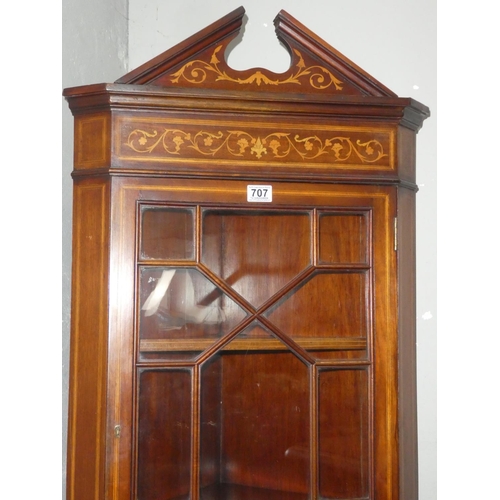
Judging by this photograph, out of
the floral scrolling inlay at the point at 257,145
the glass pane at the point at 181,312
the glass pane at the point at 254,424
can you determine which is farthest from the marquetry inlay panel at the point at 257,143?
the glass pane at the point at 254,424

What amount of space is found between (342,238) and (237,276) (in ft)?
0.66

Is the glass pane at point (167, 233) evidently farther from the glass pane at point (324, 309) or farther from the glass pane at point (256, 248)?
the glass pane at point (324, 309)

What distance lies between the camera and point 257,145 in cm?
121

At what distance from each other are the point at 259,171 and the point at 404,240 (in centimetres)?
30

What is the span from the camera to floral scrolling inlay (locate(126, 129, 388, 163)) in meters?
1.19

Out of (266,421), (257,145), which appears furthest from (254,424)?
(257,145)

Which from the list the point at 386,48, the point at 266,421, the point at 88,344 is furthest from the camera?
the point at 386,48

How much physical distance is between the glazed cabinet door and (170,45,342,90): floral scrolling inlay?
20 cm

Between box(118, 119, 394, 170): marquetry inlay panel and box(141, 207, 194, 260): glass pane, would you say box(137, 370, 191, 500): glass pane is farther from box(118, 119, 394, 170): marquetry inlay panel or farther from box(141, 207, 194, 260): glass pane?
box(118, 119, 394, 170): marquetry inlay panel

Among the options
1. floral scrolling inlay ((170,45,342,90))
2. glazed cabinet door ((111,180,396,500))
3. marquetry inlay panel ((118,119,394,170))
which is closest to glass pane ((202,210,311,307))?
glazed cabinet door ((111,180,396,500))

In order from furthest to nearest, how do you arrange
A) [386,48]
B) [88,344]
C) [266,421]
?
[386,48]
[266,421]
[88,344]

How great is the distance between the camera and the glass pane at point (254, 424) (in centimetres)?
122

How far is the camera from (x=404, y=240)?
4.16ft

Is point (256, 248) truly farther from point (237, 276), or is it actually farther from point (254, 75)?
point (254, 75)
